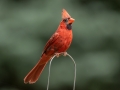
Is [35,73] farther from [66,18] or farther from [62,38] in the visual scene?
[66,18]

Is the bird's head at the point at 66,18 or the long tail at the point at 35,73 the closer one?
the bird's head at the point at 66,18

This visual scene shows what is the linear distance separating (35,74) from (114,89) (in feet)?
4.28

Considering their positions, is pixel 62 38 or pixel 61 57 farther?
pixel 61 57

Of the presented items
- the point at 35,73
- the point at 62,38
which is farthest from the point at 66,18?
the point at 35,73

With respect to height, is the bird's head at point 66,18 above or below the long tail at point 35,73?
above

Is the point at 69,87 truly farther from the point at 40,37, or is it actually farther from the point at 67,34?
the point at 67,34

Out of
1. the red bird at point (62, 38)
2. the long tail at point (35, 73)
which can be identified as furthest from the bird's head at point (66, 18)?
the long tail at point (35, 73)

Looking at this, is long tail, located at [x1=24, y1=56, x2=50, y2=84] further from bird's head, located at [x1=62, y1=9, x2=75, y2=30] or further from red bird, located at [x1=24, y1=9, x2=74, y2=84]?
bird's head, located at [x1=62, y1=9, x2=75, y2=30]

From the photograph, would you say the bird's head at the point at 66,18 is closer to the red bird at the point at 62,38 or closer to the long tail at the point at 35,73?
the red bird at the point at 62,38

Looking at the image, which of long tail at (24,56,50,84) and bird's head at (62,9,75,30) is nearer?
bird's head at (62,9,75,30)

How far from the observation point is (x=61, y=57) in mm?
5469

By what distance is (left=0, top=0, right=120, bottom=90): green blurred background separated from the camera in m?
5.32

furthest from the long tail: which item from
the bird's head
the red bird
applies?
the bird's head

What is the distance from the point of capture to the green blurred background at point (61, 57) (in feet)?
17.5
